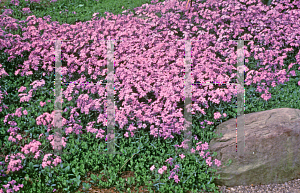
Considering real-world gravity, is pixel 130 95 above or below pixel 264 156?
above

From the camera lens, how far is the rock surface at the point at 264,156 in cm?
436

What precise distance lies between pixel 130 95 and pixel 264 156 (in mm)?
2663

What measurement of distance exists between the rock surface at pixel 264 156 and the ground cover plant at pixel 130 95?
315 mm

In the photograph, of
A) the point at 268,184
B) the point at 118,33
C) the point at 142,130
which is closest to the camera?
the point at 268,184

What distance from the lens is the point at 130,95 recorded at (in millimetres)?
5078

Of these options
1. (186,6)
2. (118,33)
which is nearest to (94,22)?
(118,33)

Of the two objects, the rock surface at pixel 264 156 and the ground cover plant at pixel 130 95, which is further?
the rock surface at pixel 264 156

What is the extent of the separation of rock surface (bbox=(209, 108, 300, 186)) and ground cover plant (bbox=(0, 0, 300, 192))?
32 cm

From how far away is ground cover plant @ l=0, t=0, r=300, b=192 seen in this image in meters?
4.21

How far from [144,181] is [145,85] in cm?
215

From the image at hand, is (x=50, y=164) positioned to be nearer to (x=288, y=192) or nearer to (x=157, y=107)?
(x=157, y=107)

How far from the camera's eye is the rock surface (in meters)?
4.36

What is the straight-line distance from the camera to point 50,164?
4.29m

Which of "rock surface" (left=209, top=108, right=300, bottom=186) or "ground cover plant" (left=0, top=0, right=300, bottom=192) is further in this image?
"rock surface" (left=209, top=108, right=300, bottom=186)
